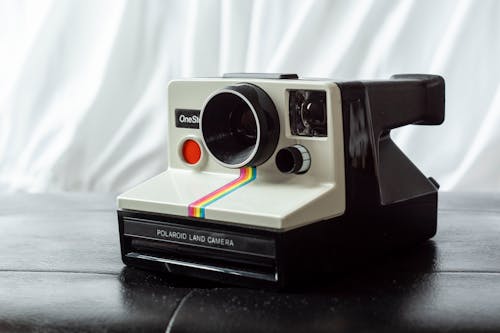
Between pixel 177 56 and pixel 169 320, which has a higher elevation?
pixel 177 56

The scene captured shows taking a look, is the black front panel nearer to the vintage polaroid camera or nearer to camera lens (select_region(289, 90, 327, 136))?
the vintage polaroid camera

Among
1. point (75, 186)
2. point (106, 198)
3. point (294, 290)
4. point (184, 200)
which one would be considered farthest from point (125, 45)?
point (294, 290)

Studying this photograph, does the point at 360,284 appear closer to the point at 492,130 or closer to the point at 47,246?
the point at 47,246

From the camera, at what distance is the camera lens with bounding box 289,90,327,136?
44.9 inches

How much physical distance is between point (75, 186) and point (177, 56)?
42 centimetres

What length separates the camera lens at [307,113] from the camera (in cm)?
114

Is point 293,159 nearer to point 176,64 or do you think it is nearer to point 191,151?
point 191,151

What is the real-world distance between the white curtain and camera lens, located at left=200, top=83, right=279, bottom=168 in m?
0.85

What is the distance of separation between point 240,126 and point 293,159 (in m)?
0.11

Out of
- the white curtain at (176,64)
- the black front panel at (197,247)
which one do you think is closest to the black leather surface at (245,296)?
the black front panel at (197,247)

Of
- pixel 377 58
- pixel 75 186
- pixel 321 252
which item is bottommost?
pixel 75 186

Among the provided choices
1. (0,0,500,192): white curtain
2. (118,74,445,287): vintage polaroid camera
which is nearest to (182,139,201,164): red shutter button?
(118,74,445,287): vintage polaroid camera

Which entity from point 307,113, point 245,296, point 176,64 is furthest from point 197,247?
point 176,64

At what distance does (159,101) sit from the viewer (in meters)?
2.17
